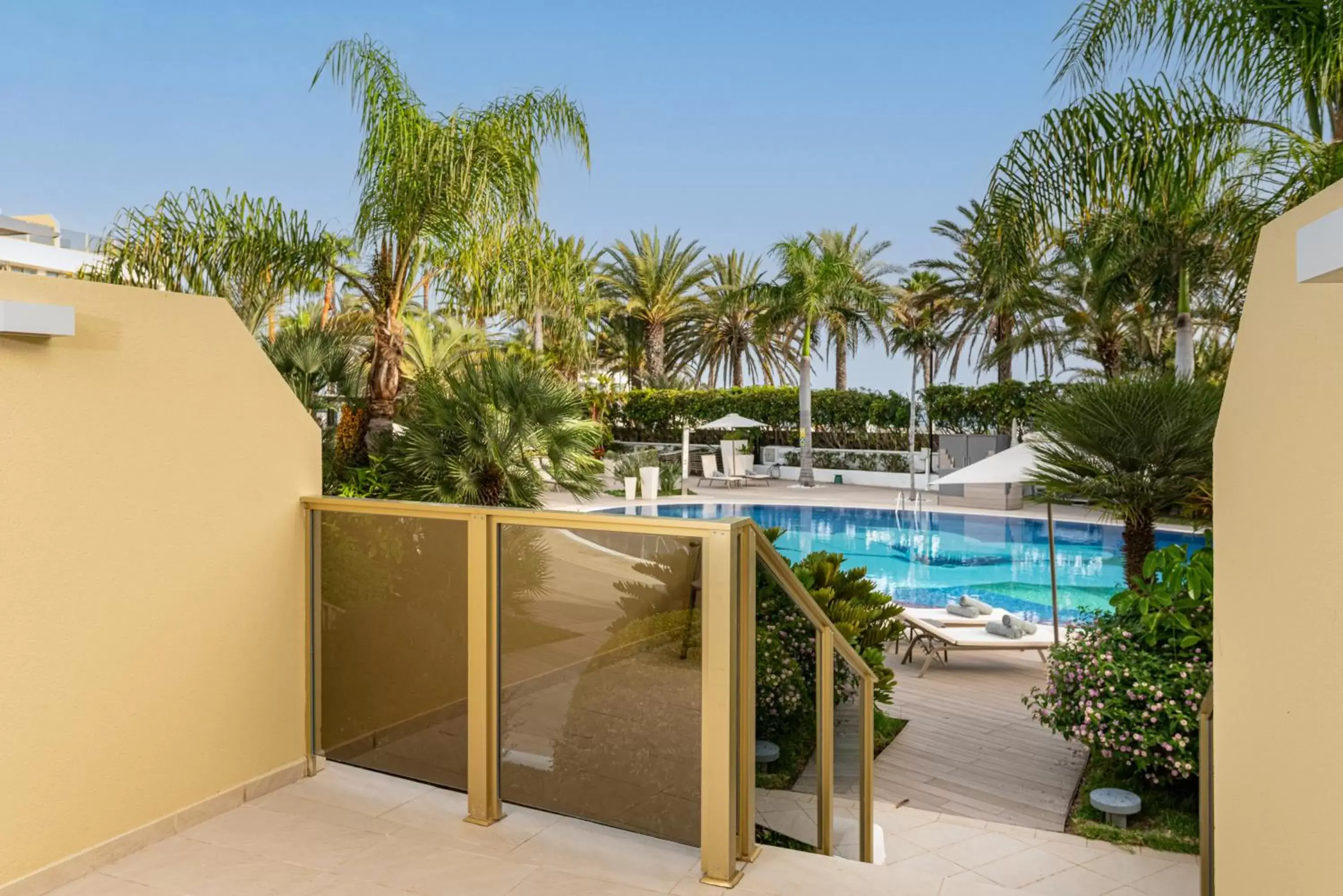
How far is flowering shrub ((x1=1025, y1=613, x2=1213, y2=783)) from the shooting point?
5168mm

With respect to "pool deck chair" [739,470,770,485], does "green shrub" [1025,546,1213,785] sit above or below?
below

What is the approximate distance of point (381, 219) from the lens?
9.39m

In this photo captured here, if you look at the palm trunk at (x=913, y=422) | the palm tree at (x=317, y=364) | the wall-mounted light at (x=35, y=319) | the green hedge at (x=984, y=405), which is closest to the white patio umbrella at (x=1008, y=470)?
the palm tree at (x=317, y=364)

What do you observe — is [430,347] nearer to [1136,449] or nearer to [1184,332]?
[1136,449]

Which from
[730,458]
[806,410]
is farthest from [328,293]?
[806,410]

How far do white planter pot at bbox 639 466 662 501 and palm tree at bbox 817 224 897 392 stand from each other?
21.7ft

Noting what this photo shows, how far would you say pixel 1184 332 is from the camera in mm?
17594

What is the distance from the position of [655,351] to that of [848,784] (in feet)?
93.3

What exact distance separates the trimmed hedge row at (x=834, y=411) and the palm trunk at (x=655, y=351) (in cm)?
146

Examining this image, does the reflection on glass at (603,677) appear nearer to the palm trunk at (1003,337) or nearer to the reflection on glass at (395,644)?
the reflection on glass at (395,644)

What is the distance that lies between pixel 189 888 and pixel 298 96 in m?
55.0

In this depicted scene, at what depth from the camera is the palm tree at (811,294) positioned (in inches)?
899

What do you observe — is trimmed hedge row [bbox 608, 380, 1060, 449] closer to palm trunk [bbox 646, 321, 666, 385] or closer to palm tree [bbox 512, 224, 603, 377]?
palm trunk [bbox 646, 321, 666, 385]

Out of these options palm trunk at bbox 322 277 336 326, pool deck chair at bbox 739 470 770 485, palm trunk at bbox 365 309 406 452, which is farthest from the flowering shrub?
pool deck chair at bbox 739 470 770 485
